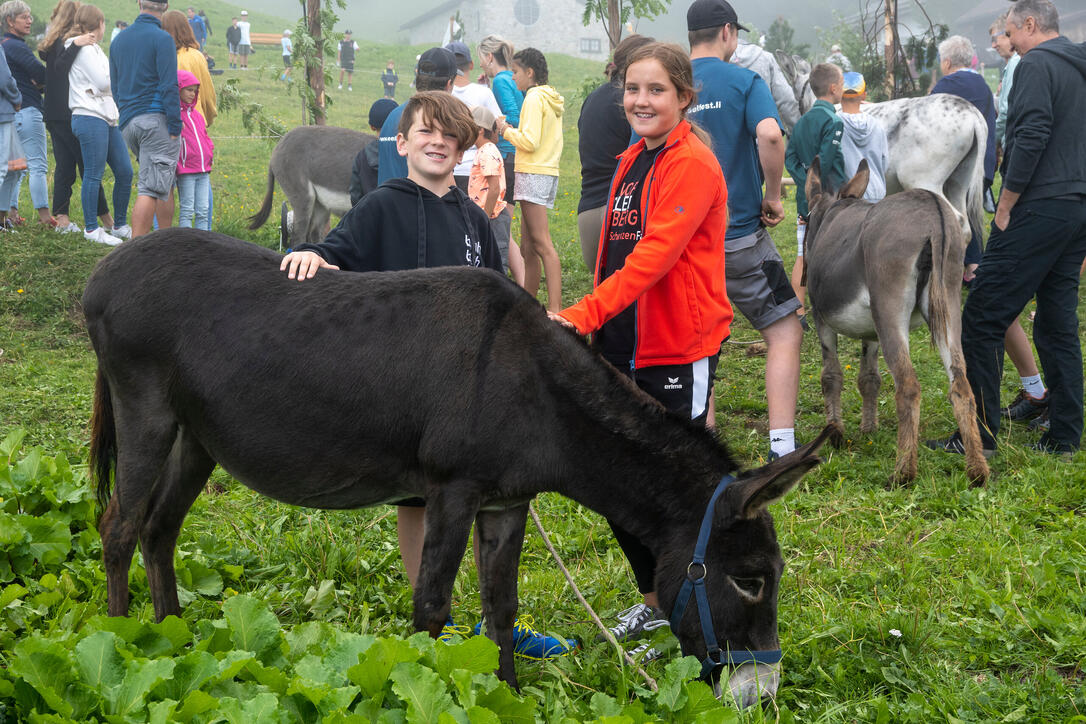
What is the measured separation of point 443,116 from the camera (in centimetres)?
338

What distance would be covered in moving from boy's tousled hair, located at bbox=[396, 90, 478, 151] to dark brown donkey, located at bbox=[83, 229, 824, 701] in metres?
0.61

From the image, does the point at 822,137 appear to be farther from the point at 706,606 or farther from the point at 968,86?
the point at 706,606

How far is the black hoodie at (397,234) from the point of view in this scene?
11.1ft

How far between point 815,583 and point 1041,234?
2.69 metres

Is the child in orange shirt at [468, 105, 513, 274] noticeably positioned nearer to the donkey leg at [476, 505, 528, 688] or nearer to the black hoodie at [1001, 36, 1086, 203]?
the black hoodie at [1001, 36, 1086, 203]

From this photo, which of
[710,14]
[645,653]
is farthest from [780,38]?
[645,653]

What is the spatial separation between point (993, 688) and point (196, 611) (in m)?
2.85

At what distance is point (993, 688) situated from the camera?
320cm

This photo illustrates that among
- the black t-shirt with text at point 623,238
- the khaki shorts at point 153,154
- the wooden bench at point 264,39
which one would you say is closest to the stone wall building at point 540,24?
the wooden bench at point 264,39

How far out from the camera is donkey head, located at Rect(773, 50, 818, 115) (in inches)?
455

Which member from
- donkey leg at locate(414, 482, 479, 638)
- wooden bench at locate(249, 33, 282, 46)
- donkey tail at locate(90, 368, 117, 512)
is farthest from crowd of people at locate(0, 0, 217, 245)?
wooden bench at locate(249, 33, 282, 46)

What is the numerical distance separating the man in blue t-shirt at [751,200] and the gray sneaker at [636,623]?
163 centimetres

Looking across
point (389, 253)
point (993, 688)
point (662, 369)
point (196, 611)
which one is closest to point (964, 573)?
point (993, 688)

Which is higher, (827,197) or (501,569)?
(827,197)
